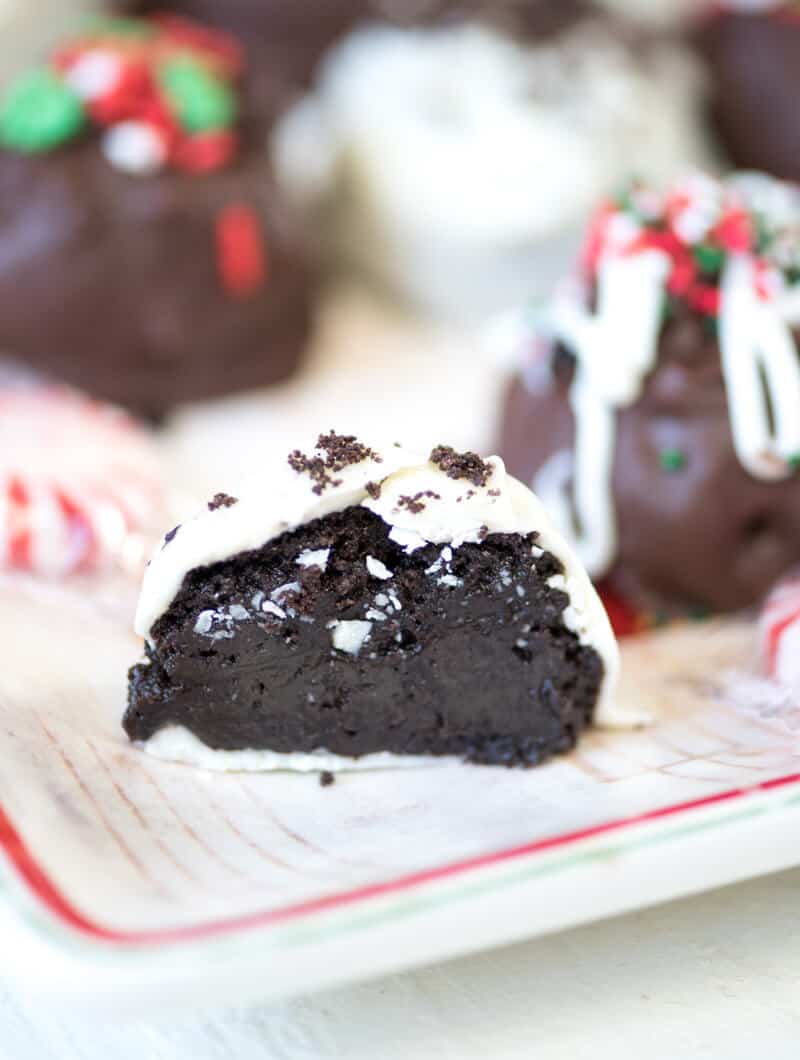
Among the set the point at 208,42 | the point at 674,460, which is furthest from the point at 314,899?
the point at 208,42

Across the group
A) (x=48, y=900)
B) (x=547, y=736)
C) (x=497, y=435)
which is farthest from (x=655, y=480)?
(x=48, y=900)

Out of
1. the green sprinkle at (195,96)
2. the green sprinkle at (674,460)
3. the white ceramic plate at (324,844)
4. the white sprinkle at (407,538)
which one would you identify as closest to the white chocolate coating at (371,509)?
the white sprinkle at (407,538)

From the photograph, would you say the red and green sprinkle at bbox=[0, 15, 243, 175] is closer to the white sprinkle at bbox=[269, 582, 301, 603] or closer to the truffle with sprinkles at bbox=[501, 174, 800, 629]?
the truffle with sprinkles at bbox=[501, 174, 800, 629]

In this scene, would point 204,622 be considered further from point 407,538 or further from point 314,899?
point 314,899

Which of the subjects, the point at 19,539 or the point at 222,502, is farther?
the point at 19,539

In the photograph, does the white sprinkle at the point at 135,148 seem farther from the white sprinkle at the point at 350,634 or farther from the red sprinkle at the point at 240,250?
the white sprinkle at the point at 350,634

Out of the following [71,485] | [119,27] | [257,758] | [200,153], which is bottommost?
[71,485]
